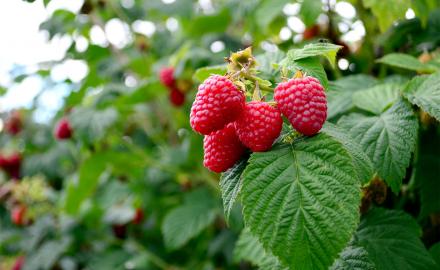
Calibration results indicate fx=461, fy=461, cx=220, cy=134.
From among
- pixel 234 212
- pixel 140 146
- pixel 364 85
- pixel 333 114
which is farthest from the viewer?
pixel 140 146

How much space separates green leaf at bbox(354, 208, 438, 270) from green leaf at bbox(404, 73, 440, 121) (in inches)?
10.9

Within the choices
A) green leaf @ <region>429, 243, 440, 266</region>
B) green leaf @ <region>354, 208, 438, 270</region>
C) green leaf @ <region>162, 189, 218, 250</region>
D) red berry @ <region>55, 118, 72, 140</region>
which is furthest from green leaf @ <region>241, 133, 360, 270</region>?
red berry @ <region>55, 118, 72, 140</region>

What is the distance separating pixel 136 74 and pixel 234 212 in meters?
1.14

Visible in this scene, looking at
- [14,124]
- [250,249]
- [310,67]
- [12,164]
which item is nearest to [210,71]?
[310,67]

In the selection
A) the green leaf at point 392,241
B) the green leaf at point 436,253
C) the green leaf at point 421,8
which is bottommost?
the green leaf at point 436,253

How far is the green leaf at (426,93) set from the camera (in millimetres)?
943

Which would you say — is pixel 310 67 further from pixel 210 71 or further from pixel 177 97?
pixel 177 97

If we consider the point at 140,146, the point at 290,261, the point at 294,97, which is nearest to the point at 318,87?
the point at 294,97

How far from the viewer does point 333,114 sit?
1.22 meters

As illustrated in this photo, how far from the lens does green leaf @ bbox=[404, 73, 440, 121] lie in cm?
94

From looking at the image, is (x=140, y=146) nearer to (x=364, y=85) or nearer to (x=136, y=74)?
(x=136, y=74)

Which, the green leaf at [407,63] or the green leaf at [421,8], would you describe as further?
the green leaf at [421,8]

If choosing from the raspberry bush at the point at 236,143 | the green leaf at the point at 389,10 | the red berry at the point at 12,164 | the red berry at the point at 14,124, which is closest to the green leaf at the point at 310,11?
the raspberry bush at the point at 236,143

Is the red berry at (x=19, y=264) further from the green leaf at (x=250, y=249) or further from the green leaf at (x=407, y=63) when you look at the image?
the green leaf at (x=407, y=63)
